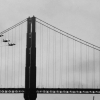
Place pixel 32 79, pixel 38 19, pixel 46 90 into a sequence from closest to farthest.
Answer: pixel 32 79 < pixel 38 19 < pixel 46 90

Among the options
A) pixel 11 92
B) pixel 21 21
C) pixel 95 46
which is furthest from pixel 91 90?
pixel 21 21

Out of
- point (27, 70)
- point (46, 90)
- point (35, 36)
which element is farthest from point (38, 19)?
point (46, 90)

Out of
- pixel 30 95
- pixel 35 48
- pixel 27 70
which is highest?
pixel 35 48

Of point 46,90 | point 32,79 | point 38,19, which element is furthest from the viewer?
point 46,90

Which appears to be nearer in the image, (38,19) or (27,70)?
(27,70)

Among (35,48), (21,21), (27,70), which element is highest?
(21,21)

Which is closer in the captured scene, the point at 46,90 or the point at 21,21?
the point at 21,21

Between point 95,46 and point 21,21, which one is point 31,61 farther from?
point 95,46

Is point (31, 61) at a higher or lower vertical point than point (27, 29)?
lower

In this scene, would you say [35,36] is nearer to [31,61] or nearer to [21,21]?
[31,61]
